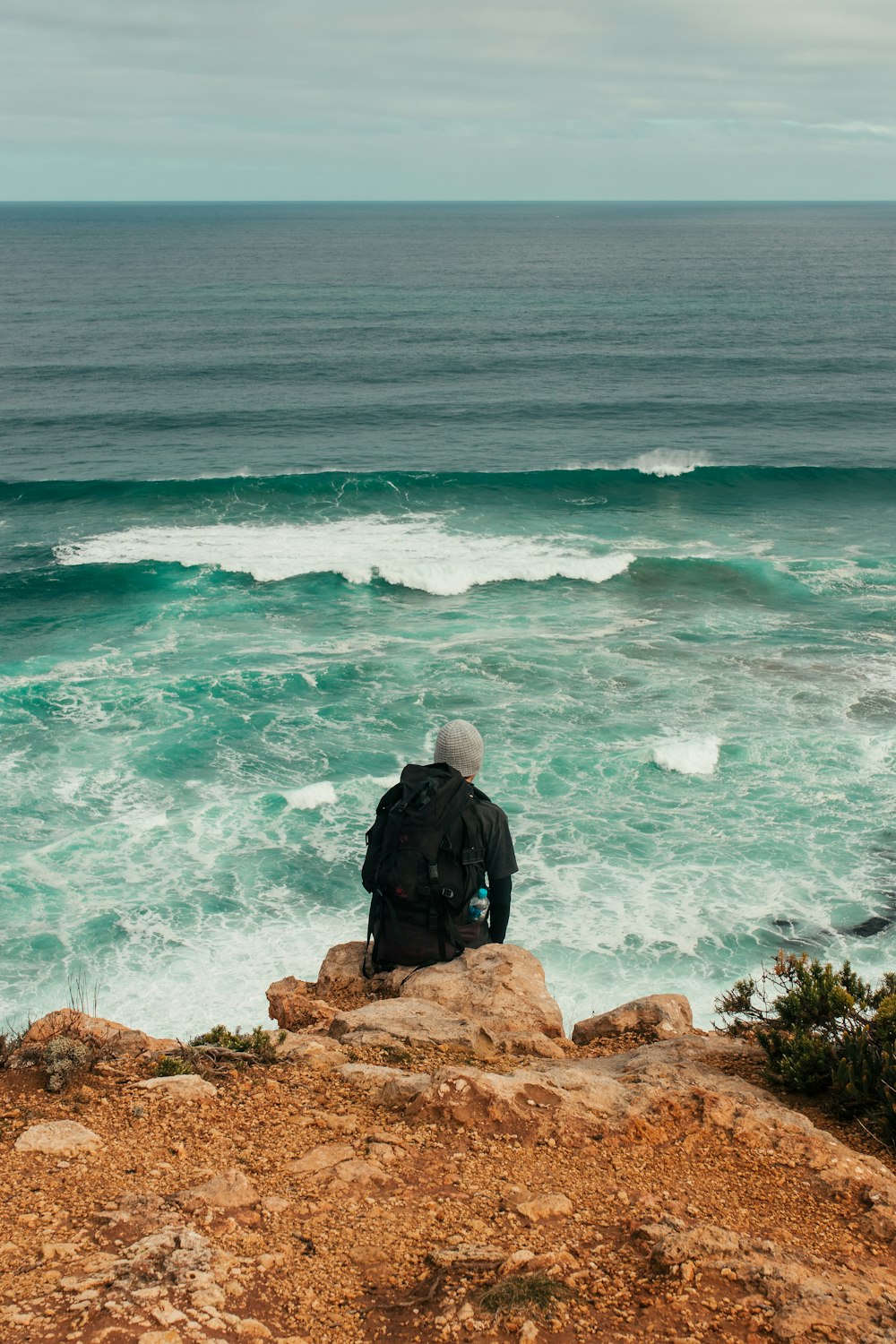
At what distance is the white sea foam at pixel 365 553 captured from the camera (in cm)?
2572

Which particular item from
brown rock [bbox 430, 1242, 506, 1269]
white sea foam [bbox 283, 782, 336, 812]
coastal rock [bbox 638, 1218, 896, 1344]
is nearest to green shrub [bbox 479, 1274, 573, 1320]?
brown rock [bbox 430, 1242, 506, 1269]

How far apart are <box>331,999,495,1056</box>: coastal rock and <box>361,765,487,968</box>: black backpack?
60cm

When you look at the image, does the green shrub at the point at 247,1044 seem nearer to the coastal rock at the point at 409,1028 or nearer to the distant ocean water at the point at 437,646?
the coastal rock at the point at 409,1028

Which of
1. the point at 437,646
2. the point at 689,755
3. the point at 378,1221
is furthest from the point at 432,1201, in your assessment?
the point at 437,646

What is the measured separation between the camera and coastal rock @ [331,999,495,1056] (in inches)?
239

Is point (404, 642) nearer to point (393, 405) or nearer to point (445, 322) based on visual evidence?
point (393, 405)

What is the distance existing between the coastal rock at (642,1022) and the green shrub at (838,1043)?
0.81 m

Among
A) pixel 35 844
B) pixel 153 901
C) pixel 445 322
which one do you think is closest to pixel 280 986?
pixel 153 901

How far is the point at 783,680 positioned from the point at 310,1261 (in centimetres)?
1689

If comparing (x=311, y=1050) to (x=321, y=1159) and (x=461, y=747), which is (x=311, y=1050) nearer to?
(x=321, y=1159)

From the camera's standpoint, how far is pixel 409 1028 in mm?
6148

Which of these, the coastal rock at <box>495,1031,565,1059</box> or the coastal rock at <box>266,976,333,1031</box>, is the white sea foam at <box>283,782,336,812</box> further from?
the coastal rock at <box>495,1031,565,1059</box>

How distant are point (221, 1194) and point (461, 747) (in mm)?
2384

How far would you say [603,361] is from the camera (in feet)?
172
